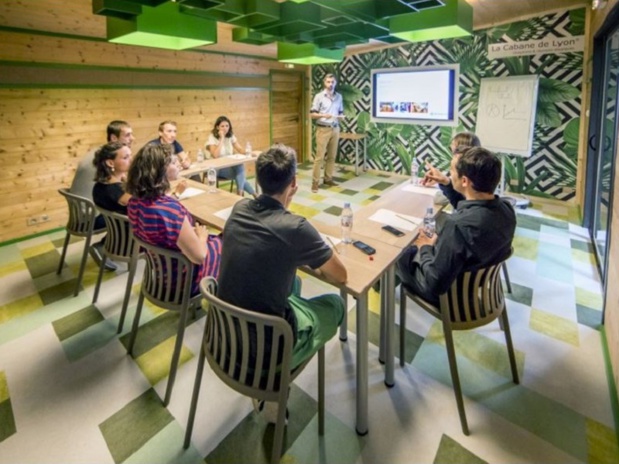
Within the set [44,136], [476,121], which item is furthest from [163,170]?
[476,121]

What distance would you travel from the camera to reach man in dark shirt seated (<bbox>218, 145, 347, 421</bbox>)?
1.27 m

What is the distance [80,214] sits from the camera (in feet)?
9.05

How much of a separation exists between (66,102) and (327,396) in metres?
4.30

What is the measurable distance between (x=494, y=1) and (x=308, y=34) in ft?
7.20

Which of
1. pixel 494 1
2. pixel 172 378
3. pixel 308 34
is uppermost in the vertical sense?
pixel 494 1

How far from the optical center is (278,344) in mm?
1282

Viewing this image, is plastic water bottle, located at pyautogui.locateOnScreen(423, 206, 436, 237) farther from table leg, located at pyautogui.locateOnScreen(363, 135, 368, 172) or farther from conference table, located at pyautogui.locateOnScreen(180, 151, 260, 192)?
table leg, located at pyautogui.locateOnScreen(363, 135, 368, 172)

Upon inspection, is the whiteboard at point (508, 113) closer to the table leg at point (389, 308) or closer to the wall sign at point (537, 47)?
the wall sign at point (537, 47)

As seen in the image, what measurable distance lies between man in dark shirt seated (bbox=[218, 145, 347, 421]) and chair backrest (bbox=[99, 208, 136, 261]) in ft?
4.38

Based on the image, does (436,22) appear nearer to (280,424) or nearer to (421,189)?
(421,189)

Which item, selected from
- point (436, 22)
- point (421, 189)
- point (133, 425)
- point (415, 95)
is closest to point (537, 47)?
point (415, 95)

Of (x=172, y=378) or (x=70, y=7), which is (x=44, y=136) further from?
(x=172, y=378)

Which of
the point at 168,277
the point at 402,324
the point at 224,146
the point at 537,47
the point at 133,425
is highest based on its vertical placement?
the point at 537,47

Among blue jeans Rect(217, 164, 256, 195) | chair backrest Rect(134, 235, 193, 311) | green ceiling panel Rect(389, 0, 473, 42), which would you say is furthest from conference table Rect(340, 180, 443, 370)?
blue jeans Rect(217, 164, 256, 195)
